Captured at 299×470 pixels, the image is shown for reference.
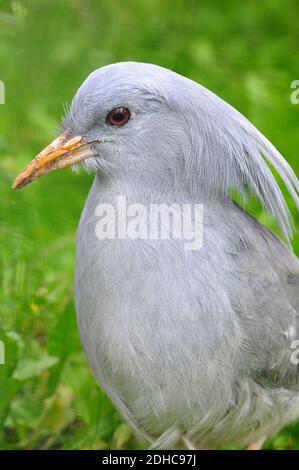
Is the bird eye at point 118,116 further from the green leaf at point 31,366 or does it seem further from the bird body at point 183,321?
the green leaf at point 31,366

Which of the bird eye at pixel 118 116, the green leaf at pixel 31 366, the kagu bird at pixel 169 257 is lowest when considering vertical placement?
the green leaf at pixel 31 366

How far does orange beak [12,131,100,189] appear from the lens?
134 inches

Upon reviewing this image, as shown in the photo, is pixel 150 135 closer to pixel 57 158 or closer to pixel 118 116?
pixel 118 116

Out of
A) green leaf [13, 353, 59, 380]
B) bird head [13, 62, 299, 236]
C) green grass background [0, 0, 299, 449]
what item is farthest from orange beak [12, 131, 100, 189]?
green leaf [13, 353, 59, 380]

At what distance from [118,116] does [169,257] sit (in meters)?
0.51

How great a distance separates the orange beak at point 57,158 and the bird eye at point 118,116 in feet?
0.33

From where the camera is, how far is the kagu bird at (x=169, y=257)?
3393mm

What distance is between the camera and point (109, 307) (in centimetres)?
344

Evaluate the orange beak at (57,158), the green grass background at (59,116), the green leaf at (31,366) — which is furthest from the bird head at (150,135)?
the green leaf at (31,366)

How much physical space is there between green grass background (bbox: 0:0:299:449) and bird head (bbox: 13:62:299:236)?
0.62 m

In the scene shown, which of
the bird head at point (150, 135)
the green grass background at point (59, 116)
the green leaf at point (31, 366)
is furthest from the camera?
the green grass background at point (59, 116)

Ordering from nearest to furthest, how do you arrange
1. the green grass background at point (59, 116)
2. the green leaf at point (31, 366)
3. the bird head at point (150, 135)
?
the bird head at point (150, 135) < the green leaf at point (31, 366) < the green grass background at point (59, 116)

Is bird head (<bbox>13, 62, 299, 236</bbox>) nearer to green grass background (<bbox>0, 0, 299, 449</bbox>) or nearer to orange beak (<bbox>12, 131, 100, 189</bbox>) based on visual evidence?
orange beak (<bbox>12, 131, 100, 189</bbox>)
